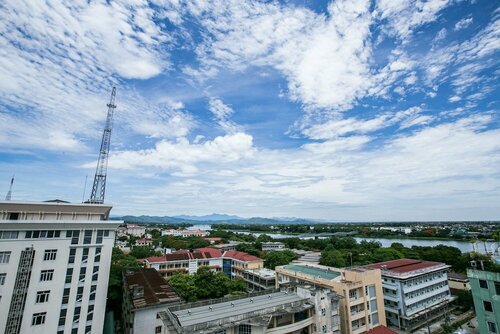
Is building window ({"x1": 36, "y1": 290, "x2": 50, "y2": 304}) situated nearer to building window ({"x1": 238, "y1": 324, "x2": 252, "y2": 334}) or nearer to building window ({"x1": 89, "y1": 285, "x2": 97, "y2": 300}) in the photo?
building window ({"x1": 89, "y1": 285, "x2": 97, "y2": 300})

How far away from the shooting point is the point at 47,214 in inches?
890

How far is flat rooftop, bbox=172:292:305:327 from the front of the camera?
1627 centimetres

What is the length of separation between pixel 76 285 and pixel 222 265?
30.9m

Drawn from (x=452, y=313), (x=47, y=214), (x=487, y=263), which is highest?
(x=47, y=214)

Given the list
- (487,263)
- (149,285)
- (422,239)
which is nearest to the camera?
(487,263)

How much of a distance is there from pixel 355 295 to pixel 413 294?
459 inches

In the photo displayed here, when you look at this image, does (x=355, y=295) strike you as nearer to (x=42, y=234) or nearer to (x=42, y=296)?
(x=42, y=296)

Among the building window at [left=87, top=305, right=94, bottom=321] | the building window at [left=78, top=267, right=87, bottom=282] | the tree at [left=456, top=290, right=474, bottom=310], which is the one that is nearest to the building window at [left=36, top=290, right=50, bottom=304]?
the building window at [left=78, top=267, right=87, bottom=282]

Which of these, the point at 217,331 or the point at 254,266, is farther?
the point at 254,266

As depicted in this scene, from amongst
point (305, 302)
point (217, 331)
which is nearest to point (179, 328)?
point (217, 331)

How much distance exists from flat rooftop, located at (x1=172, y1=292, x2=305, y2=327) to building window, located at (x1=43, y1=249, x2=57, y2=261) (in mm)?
12069

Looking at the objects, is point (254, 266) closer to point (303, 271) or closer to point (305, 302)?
point (303, 271)

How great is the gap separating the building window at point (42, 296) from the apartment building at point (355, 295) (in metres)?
20.5

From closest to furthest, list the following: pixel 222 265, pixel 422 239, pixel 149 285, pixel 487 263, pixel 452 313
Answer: pixel 487 263
pixel 149 285
pixel 452 313
pixel 222 265
pixel 422 239
